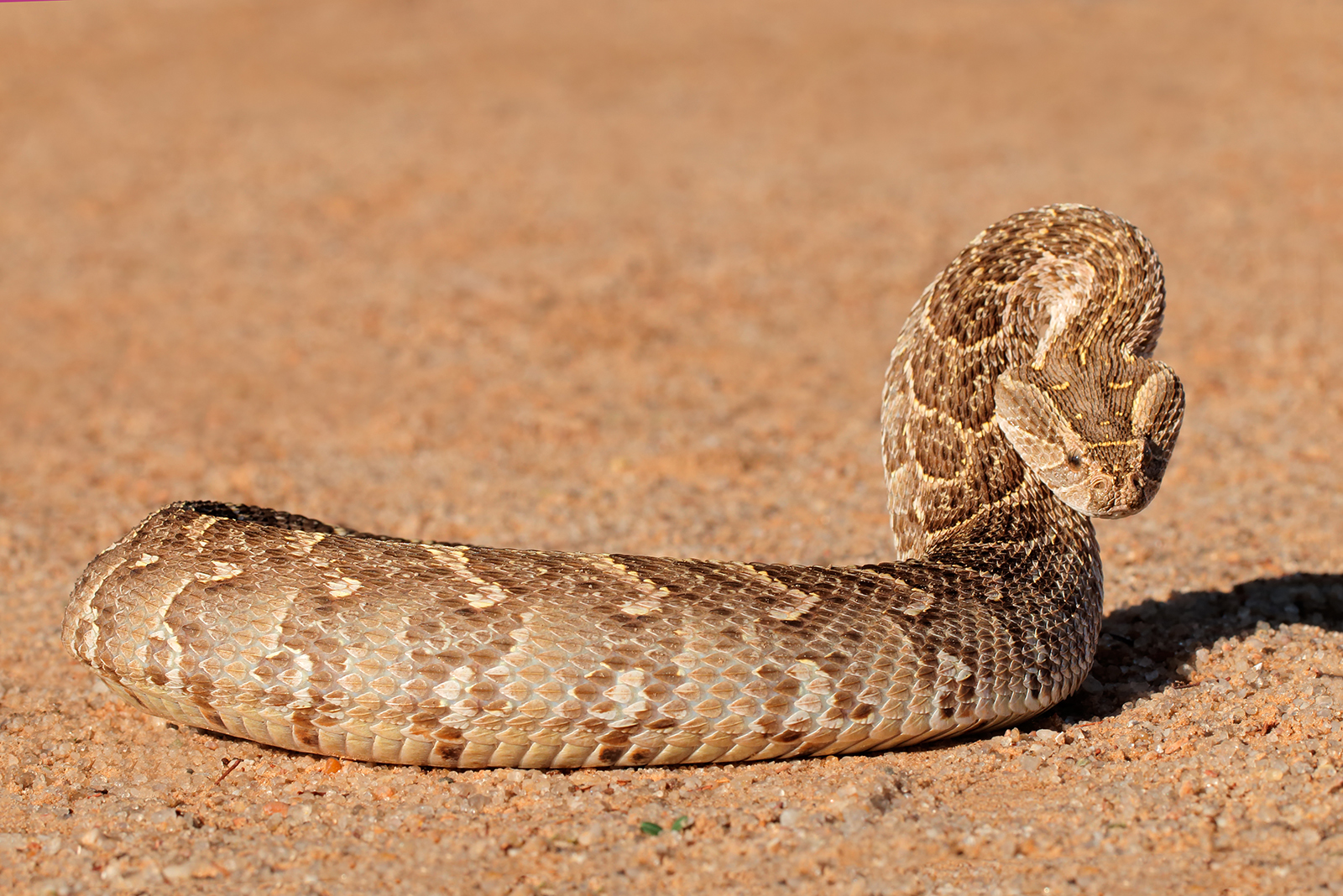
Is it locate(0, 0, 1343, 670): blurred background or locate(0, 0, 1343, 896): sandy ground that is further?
locate(0, 0, 1343, 670): blurred background

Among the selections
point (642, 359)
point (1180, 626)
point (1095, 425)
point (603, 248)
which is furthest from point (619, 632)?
point (603, 248)

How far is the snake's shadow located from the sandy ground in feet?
0.10

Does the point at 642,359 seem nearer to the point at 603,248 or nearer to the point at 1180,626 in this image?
the point at 603,248

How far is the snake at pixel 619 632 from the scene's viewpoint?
210 inches

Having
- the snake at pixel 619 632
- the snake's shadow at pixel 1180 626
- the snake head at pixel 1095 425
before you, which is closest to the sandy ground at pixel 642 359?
the snake's shadow at pixel 1180 626

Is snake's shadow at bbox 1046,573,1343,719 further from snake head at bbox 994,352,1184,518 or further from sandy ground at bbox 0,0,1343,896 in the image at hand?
snake head at bbox 994,352,1184,518

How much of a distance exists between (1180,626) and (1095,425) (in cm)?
161

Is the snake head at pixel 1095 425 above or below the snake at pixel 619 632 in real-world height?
above

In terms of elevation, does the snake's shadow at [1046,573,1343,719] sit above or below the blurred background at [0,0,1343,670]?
below

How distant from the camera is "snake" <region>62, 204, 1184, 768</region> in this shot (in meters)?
5.33

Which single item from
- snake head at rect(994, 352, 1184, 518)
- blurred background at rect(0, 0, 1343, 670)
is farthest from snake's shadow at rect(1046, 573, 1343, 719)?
snake head at rect(994, 352, 1184, 518)

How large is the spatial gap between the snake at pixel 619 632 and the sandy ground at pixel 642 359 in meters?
0.27

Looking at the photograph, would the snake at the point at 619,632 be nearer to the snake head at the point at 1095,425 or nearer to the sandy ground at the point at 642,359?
the snake head at the point at 1095,425

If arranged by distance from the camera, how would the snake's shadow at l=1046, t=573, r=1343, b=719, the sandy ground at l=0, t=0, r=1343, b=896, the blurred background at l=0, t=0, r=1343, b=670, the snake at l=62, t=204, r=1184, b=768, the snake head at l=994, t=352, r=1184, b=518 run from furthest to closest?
the blurred background at l=0, t=0, r=1343, b=670
the snake's shadow at l=1046, t=573, r=1343, b=719
the snake head at l=994, t=352, r=1184, b=518
the snake at l=62, t=204, r=1184, b=768
the sandy ground at l=0, t=0, r=1343, b=896
